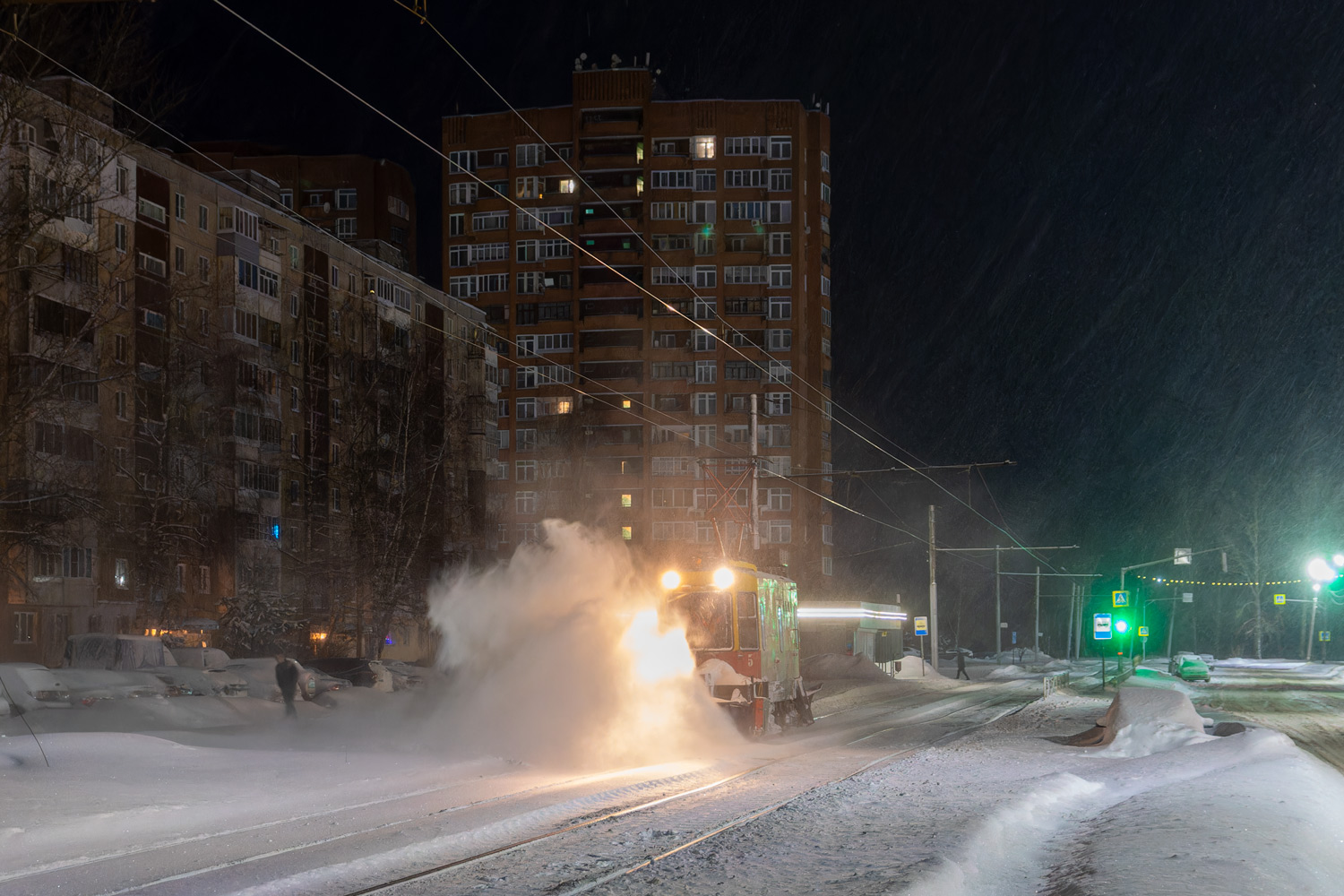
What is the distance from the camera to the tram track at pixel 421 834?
33.8 feet

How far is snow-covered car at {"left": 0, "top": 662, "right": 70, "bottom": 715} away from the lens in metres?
26.3

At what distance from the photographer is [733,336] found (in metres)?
101

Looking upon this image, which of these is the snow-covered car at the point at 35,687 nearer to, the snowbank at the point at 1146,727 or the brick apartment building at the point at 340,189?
the snowbank at the point at 1146,727

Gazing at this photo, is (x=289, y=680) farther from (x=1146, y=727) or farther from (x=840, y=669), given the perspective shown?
(x=840, y=669)

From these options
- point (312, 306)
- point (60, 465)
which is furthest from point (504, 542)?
point (60, 465)

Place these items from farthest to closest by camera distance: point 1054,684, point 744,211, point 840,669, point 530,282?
point 530,282
point 744,211
point 840,669
point 1054,684

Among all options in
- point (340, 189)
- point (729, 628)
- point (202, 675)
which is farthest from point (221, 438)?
point (340, 189)

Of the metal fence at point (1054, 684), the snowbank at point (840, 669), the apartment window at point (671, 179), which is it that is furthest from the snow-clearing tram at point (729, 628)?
the apartment window at point (671, 179)

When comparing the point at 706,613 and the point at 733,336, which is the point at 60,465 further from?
the point at 733,336

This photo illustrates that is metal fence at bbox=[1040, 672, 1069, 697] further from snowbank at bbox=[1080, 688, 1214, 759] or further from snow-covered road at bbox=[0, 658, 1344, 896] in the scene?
snow-covered road at bbox=[0, 658, 1344, 896]

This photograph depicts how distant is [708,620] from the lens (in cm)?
2414

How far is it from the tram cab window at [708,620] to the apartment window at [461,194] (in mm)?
83913

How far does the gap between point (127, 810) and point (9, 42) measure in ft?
46.0

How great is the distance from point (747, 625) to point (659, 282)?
259ft
